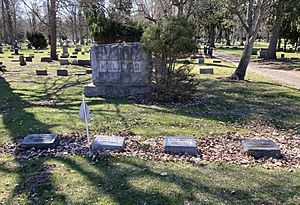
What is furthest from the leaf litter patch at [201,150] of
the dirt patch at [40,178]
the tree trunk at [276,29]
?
the tree trunk at [276,29]

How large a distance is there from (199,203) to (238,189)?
2.31ft

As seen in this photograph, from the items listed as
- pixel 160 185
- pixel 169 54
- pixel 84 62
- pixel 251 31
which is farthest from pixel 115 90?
pixel 84 62

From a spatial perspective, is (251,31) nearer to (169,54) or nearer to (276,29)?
(169,54)

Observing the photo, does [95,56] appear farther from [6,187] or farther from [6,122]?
[6,187]

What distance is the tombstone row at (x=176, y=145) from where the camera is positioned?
5.21 metres

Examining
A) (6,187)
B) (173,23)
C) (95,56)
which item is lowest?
(6,187)

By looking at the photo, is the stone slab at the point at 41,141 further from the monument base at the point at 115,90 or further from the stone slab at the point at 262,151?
the monument base at the point at 115,90

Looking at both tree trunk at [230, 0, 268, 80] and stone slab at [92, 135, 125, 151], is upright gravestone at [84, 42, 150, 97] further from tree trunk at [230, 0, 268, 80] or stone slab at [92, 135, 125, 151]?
tree trunk at [230, 0, 268, 80]

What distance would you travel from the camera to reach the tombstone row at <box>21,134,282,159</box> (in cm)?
521

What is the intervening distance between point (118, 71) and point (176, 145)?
223 inches

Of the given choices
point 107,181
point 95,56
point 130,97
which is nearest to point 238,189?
point 107,181

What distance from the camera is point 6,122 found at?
24.2 feet

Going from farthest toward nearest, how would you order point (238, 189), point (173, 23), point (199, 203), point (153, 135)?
1. point (173, 23)
2. point (153, 135)
3. point (238, 189)
4. point (199, 203)

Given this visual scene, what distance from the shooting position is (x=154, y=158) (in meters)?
5.17
